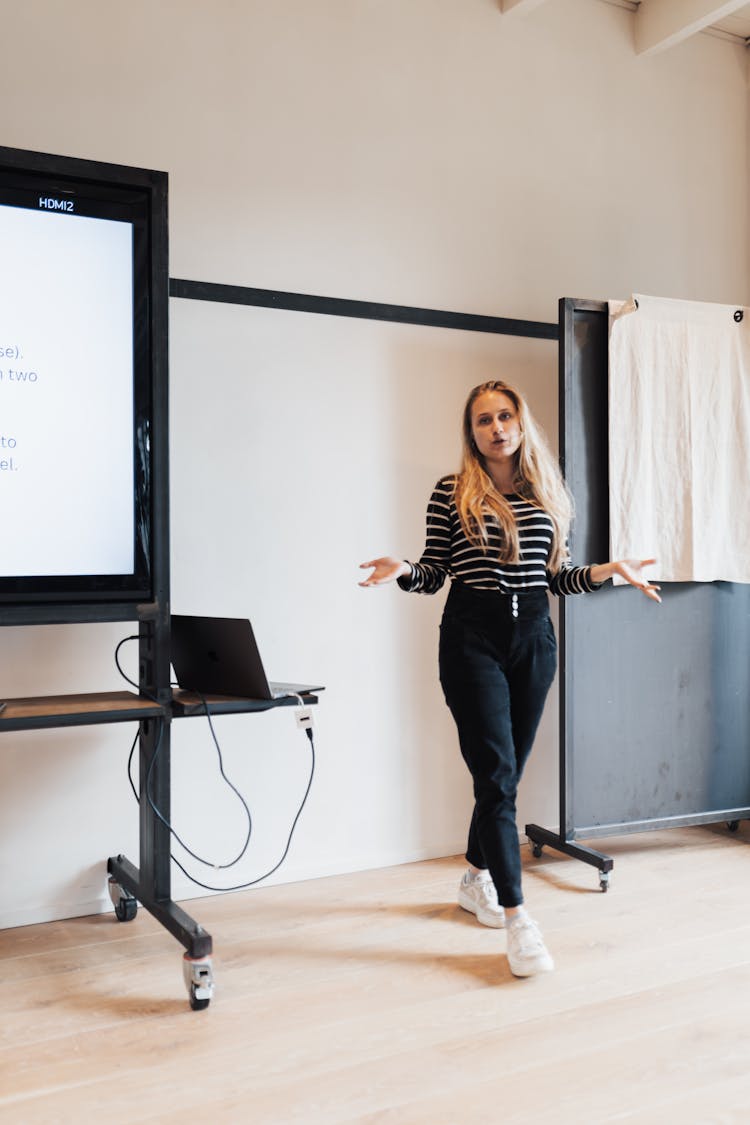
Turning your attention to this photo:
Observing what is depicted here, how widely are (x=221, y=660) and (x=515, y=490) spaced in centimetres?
91

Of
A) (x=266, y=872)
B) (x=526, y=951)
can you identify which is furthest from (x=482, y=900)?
(x=266, y=872)

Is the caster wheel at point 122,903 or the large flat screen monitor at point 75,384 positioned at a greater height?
the large flat screen monitor at point 75,384

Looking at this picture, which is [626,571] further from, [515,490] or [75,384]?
[75,384]

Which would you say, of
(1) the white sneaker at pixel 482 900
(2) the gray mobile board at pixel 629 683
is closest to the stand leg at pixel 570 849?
(2) the gray mobile board at pixel 629 683

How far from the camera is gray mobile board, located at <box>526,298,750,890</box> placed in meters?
3.08

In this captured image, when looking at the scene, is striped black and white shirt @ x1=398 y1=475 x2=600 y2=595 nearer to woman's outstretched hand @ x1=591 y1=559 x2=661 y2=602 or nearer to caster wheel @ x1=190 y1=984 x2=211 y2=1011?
woman's outstretched hand @ x1=591 y1=559 x2=661 y2=602

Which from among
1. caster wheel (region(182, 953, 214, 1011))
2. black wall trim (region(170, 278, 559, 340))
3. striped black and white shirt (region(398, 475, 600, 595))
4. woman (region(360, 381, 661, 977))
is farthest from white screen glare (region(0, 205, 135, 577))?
caster wheel (region(182, 953, 214, 1011))

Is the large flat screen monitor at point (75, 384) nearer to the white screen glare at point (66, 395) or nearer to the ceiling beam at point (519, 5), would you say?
the white screen glare at point (66, 395)

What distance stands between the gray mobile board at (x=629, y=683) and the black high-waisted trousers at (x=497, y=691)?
0.55m

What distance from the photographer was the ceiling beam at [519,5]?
323 centimetres

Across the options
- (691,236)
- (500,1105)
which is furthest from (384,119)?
(500,1105)

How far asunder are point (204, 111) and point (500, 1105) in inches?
103

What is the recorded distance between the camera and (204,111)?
2.84 meters

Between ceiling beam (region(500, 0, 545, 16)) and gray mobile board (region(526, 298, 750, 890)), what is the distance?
1.04 meters
